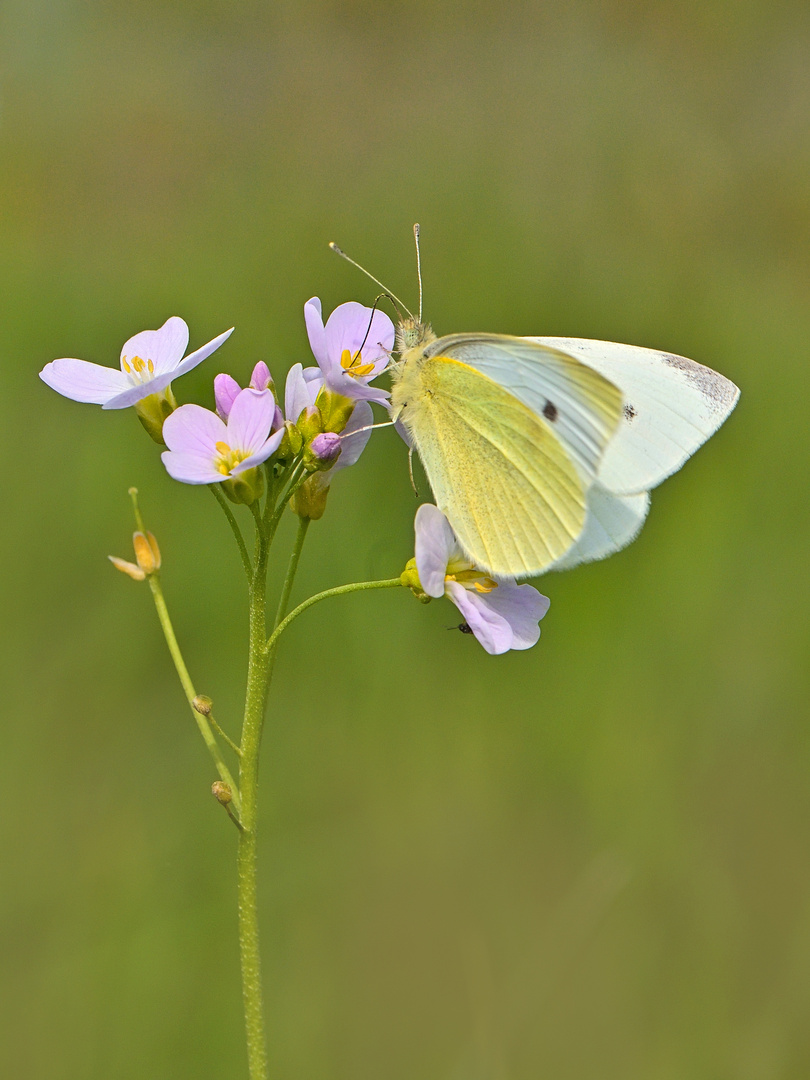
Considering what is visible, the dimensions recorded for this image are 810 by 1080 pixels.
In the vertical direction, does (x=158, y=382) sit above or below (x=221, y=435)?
above

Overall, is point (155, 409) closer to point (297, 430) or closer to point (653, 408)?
point (297, 430)

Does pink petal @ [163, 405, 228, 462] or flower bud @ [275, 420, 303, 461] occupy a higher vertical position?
pink petal @ [163, 405, 228, 462]

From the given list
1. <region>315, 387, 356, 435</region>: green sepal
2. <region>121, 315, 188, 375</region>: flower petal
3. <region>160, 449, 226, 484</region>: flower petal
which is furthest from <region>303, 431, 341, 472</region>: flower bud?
<region>121, 315, 188, 375</region>: flower petal

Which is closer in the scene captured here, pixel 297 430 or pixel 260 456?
pixel 260 456

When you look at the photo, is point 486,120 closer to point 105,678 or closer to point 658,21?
point 658,21

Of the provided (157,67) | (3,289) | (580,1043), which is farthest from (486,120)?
(580,1043)

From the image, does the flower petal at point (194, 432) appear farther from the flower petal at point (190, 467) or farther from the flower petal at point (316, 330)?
the flower petal at point (316, 330)

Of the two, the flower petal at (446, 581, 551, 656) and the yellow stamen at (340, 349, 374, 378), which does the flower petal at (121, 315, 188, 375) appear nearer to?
the yellow stamen at (340, 349, 374, 378)

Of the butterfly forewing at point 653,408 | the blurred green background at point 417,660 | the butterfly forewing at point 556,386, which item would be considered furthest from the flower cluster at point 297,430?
the blurred green background at point 417,660

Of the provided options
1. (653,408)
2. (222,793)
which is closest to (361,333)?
(653,408)
